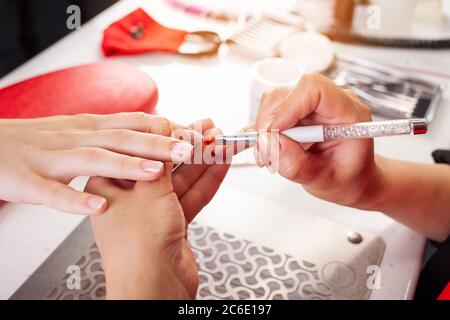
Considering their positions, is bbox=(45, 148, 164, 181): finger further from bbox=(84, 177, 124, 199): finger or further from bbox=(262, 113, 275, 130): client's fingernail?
bbox=(262, 113, 275, 130): client's fingernail

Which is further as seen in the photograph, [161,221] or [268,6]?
[268,6]

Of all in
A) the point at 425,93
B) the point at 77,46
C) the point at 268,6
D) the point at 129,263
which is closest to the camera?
the point at 129,263

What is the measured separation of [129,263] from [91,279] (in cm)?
15

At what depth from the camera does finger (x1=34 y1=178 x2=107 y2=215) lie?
51 cm

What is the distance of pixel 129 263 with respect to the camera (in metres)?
0.46

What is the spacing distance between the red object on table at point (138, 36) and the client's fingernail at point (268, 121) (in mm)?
506

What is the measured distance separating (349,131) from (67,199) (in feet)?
1.14

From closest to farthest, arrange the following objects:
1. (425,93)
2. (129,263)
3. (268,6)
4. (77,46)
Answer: (129,263) < (425,93) < (77,46) < (268,6)

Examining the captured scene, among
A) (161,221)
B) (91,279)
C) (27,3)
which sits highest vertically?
(27,3)

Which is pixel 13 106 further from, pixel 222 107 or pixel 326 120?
pixel 326 120

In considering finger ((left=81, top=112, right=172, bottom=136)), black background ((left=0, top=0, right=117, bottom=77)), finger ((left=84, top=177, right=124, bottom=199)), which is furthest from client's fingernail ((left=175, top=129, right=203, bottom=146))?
black background ((left=0, top=0, right=117, bottom=77))

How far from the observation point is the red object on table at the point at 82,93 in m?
0.77

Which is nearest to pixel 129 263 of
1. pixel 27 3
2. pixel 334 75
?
pixel 334 75

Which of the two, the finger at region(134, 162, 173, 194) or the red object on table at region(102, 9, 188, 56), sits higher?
the red object on table at region(102, 9, 188, 56)
